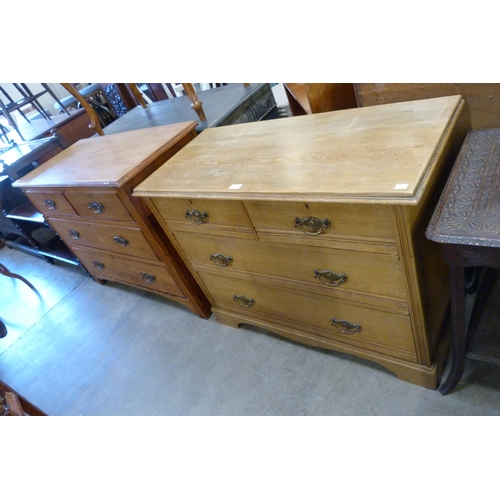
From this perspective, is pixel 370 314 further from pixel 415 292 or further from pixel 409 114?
pixel 409 114

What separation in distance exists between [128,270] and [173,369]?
0.64 m

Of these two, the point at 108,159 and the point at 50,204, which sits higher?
the point at 108,159

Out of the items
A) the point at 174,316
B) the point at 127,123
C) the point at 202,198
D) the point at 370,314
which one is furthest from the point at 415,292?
the point at 127,123

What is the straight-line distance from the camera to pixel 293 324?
4.69 feet

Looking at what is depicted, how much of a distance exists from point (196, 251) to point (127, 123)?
4.36 ft

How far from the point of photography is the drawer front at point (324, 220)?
2.81 ft

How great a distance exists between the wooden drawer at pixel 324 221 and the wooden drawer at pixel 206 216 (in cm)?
5

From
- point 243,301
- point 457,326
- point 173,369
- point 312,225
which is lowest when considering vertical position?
point 173,369

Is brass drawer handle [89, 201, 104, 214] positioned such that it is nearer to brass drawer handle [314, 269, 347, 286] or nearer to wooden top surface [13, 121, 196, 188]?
wooden top surface [13, 121, 196, 188]

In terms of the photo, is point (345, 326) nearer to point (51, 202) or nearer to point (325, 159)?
point (325, 159)

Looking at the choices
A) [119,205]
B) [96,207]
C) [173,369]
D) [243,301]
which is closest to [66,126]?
[96,207]

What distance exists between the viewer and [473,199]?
819mm

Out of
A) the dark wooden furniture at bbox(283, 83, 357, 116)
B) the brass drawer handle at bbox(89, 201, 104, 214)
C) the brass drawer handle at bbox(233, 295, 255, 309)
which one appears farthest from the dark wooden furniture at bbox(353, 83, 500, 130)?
the brass drawer handle at bbox(89, 201, 104, 214)

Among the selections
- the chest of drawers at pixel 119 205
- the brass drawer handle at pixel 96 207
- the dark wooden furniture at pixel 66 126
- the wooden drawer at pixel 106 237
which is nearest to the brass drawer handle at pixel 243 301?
the chest of drawers at pixel 119 205
